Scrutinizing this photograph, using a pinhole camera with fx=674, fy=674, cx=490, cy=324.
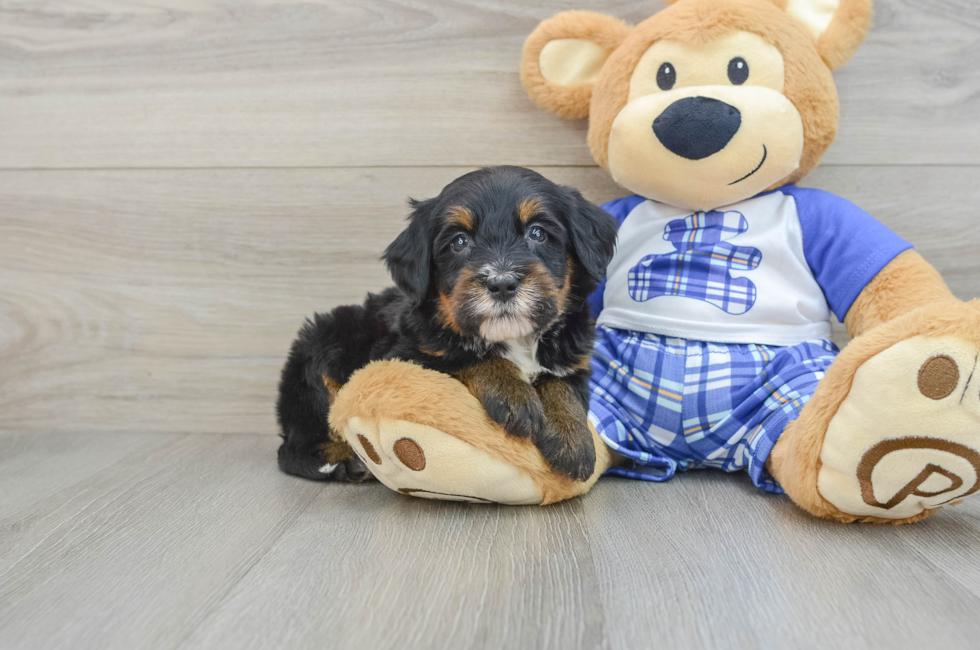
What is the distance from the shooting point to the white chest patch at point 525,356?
1.62 m

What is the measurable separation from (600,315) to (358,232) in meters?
0.86

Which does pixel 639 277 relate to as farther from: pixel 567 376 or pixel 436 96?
pixel 436 96

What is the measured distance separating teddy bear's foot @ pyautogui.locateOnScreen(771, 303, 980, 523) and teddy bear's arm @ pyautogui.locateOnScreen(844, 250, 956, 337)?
344mm

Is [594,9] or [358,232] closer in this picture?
[594,9]

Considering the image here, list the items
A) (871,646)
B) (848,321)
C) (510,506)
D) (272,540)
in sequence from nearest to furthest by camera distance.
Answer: (871,646) < (272,540) < (510,506) < (848,321)

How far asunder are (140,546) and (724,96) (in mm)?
1672

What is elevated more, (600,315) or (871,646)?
(600,315)

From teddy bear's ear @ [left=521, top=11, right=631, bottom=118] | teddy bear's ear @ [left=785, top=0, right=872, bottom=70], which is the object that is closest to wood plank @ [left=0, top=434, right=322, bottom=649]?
teddy bear's ear @ [left=521, top=11, right=631, bottom=118]

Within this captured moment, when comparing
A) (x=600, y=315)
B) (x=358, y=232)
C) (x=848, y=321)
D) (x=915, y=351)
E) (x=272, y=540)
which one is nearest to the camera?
(x=915, y=351)

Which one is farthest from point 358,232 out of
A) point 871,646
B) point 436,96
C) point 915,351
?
point 871,646

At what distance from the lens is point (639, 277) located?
1854 millimetres

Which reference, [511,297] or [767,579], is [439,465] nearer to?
[511,297]

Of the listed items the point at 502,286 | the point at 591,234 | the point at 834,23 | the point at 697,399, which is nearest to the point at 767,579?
the point at 697,399

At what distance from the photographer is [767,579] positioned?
3.80 ft
